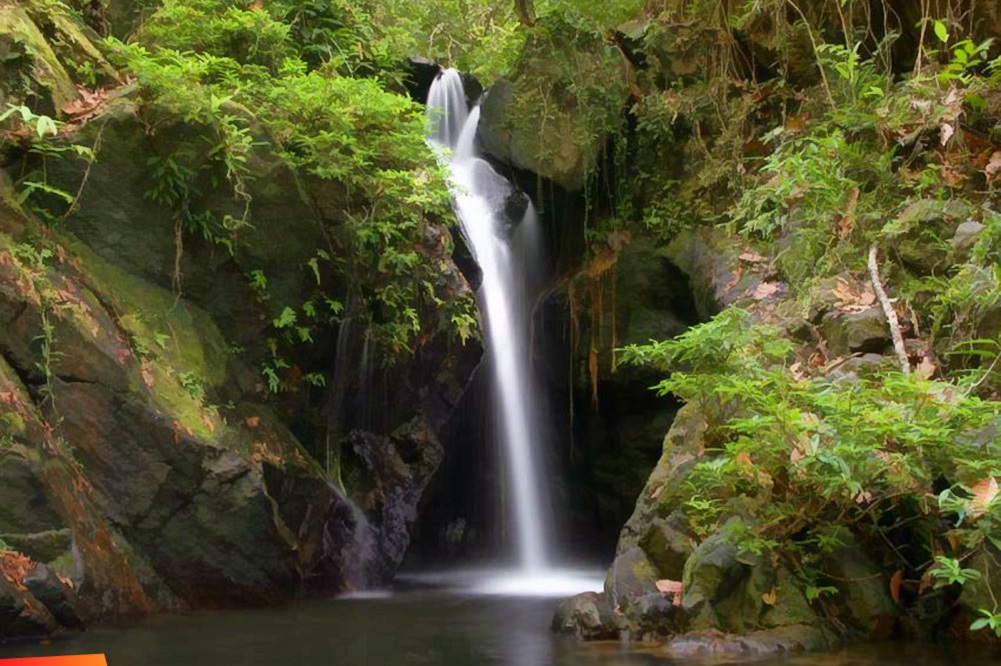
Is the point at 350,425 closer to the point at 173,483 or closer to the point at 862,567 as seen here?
the point at 173,483

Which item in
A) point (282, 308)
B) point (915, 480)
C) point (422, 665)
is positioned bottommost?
point (422, 665)

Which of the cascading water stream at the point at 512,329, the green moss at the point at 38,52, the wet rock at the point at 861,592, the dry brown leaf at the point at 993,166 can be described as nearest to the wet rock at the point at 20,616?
the green moss at the point at 38,52

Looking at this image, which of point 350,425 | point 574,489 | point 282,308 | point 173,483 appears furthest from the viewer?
point 574,489

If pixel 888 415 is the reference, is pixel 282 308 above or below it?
above

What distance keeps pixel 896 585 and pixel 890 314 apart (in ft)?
7.04

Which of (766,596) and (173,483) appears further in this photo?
(173,483)

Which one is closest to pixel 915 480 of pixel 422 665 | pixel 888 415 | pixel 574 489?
pixel 888 415

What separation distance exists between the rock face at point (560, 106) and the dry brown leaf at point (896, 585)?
702cm

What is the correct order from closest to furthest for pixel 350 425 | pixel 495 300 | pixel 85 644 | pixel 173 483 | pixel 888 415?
1. pixel 888 415
2. pixel 85 644
3. pixel 173 483
4. pixel 350 425
5. pixel 495 300

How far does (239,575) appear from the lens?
7441 millimetres

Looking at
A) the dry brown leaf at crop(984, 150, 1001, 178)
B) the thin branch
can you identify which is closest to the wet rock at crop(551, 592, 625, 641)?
the thin branch

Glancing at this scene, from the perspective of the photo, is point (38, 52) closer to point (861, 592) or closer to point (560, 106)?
point (560, 106)

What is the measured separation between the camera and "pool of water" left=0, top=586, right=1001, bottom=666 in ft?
16.8

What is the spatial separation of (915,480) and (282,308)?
18.2 ft
